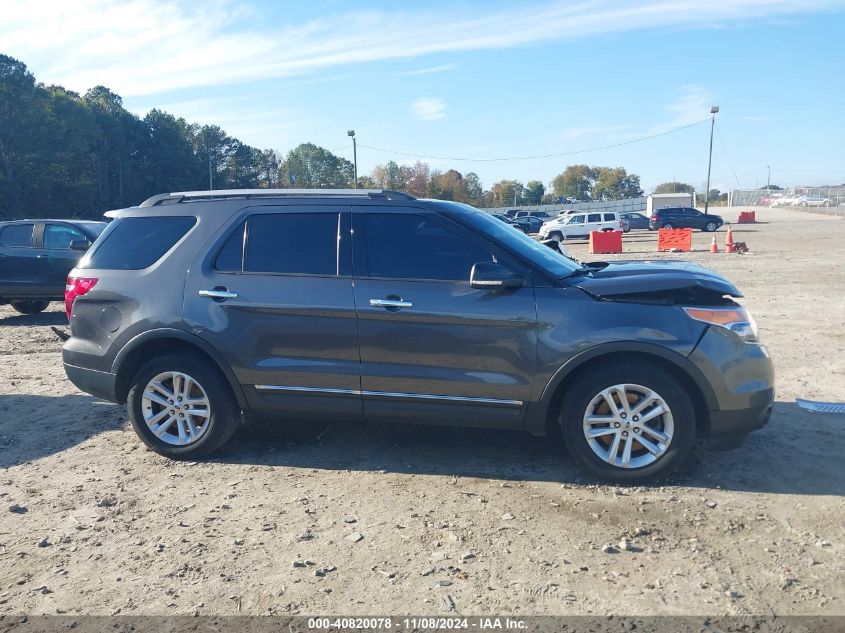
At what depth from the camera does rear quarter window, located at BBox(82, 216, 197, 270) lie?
5305 millimetres

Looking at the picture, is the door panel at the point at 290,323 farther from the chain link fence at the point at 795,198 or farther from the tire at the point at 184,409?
the chain link fence at the point at 795,198

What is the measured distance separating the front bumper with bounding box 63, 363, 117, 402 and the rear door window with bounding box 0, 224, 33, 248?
300 inches

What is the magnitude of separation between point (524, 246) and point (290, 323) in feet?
5.74

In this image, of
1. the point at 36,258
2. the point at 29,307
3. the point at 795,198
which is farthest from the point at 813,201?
the point at 36,258

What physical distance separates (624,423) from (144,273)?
3.62 metres

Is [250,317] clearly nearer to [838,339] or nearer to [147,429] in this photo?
[147,429]

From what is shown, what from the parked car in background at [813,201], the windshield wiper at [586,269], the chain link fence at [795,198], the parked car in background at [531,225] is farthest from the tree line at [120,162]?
the windshield wiper at [586,269]

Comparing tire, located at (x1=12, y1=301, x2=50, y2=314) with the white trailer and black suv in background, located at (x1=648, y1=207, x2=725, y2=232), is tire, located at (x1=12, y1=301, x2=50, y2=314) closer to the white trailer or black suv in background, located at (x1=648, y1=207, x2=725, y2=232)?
black suv in background, located at (x1=648, y1=207, x2=725, y2=232)

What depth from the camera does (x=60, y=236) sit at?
1206cm

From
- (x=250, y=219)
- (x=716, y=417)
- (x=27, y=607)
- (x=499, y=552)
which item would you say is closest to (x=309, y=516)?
(x=499, y=552)

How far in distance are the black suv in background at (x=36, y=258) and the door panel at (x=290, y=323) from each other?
7959mm

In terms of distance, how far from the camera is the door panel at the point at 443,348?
15.0ft

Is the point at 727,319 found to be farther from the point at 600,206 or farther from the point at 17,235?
the point at 600,206

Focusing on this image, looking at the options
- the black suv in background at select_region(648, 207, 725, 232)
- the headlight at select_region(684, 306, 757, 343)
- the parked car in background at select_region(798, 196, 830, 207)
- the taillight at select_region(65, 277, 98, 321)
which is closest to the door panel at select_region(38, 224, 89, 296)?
the taillight at select_region(65, 277, 98, 321)
